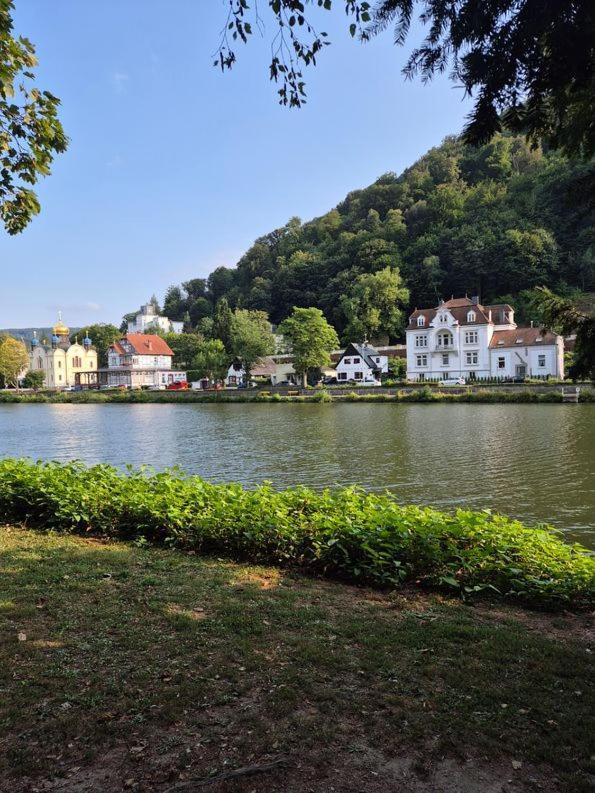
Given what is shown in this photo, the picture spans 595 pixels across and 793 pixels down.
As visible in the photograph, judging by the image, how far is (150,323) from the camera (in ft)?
517

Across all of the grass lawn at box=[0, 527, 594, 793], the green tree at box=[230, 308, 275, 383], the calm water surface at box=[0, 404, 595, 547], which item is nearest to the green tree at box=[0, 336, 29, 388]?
the green tree at box=[230, 308, 275, 383]

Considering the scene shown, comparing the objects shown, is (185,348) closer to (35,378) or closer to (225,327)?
(225,327)

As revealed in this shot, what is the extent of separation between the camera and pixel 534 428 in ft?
98.5

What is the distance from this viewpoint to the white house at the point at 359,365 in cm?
7375

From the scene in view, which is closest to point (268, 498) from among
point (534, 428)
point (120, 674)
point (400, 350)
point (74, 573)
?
point (74, 573)

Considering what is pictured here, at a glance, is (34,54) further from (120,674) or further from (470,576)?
(470,576)

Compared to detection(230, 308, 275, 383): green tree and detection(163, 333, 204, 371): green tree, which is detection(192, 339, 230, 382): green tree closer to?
detection(230, 308, 275, 383): green tree

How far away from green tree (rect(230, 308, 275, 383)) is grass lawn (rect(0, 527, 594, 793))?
7153 centimetres

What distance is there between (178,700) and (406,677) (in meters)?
1.60

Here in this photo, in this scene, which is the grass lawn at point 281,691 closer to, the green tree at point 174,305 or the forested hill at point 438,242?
the forested hill at point 438,242

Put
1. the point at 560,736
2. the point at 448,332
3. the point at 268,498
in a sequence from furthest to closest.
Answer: the point at 448,332
the point at 268,498
the point at 560,736

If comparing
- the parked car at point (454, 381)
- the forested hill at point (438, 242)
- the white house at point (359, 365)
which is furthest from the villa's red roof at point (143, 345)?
the parked car at point (454, 381)

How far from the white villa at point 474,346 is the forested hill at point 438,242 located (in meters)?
13.4

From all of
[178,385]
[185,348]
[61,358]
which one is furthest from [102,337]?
[178,385]
